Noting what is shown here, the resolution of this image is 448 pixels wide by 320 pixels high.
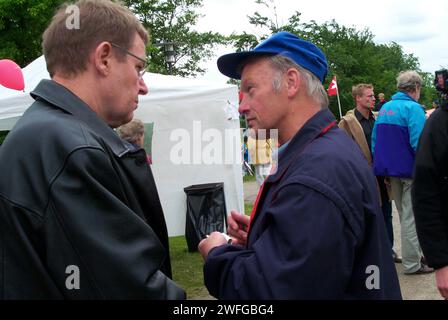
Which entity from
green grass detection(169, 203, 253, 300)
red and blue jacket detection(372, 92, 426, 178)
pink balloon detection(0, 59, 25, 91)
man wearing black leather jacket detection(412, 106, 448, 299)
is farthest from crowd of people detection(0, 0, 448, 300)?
pink balloon detection(0, 59, 25, 91)

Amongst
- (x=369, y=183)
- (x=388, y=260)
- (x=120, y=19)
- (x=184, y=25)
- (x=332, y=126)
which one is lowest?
(x=388, y=260)

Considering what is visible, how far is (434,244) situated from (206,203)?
474 centimetres

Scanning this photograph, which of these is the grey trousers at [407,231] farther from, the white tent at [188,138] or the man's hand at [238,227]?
the man's hand at [238,227]

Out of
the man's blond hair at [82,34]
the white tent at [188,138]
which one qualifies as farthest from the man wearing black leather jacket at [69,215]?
the white tent at [188,138]

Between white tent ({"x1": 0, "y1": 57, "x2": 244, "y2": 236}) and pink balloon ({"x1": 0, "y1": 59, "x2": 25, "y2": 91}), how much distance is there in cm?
99

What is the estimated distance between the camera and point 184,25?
3516 cm

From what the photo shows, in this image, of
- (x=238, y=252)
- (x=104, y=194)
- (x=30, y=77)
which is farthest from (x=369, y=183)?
(x=30, y=77)

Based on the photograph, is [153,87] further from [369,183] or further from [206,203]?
[369,183]

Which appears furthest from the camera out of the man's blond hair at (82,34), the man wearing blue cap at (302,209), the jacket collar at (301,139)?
the jacket collar at (301,139)

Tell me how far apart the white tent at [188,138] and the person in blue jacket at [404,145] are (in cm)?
222

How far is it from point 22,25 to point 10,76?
12624 millimetres

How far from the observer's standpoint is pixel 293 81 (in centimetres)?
178

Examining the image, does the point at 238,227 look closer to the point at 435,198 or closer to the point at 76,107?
the point at 76,107

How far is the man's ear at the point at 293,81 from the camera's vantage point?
178 centimetres
